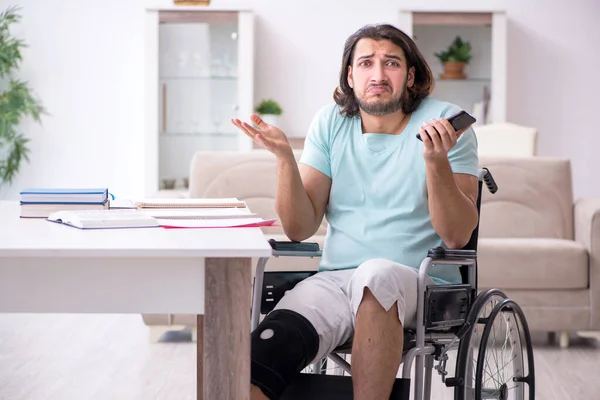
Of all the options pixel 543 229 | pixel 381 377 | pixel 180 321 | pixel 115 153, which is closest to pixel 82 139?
pixel 115 153

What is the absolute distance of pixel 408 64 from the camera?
2246 mm

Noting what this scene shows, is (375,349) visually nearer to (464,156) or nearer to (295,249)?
(295,249)

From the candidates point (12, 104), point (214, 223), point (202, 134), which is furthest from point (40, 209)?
point (12, 104)

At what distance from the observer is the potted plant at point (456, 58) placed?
18.4 ft

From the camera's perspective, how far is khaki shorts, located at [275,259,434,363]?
5.89 ft

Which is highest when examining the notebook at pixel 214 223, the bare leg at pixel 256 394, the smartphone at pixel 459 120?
the smartphone at pixel 459 120

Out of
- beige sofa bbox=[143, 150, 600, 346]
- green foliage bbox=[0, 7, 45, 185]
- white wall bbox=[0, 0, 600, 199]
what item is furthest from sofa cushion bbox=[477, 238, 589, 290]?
green foliage bbox=[0, 7, 45, 185]

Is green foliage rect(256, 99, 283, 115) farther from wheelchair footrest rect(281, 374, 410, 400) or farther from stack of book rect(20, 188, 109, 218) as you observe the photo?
wheelchair footrest rect(281, 374, 410, 400)

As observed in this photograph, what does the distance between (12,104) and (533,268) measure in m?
3.53

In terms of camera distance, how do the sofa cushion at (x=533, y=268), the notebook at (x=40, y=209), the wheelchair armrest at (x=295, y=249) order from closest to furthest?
the notebook at (x=40, y=209), the wheelchair armrest at (x=295, y=249), the sofa cushion at (x=533, y=268)

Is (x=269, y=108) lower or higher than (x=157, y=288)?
higher

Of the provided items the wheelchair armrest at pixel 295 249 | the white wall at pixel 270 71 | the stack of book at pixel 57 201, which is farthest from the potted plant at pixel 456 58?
the stack of book at pixel 57 201

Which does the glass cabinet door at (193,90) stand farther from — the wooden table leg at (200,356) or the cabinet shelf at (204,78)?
the wooden table leg at (200,356)

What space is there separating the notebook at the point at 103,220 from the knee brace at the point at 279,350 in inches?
12.0
